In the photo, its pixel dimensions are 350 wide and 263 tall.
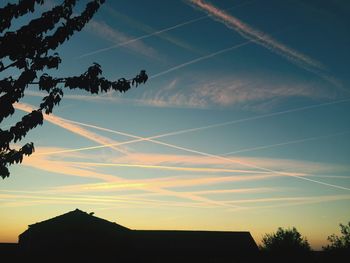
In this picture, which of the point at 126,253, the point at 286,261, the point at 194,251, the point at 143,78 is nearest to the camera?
the point at 143,78

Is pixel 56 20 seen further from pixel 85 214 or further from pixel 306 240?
pixel 306 240

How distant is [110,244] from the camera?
121 feet

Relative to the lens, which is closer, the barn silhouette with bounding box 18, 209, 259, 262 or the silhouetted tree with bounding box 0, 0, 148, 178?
the silhouetted tree with bounding box 0, 0, 148, 178

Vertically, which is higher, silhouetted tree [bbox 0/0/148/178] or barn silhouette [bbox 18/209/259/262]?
silhouetted tree [bbox 0/0/148/178]

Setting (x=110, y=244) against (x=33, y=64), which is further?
(x=110, y=244)

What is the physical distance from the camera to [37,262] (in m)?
29.0

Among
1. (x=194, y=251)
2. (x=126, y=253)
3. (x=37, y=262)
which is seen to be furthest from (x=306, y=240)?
(x=37, y=262)

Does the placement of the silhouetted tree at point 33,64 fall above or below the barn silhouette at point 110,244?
above

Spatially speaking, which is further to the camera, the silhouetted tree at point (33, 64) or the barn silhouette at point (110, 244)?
the barn silhouette at point (110, 244)

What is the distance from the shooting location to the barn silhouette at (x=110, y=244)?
35.0 meters

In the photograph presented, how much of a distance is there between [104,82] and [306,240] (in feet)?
287

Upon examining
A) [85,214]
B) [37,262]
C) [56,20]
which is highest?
[56,20]

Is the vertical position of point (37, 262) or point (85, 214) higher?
point (85, 214)

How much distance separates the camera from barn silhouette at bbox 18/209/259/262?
1377 inches
